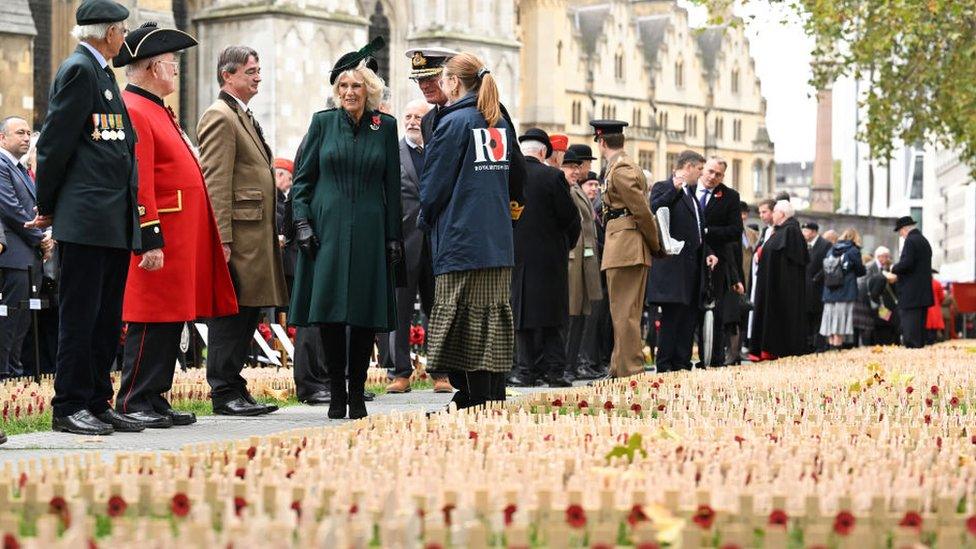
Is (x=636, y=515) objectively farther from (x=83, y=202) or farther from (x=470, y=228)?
(x=470, y=228)

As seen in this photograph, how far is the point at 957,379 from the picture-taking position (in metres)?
12.9

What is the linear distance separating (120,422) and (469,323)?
1950 millimetres

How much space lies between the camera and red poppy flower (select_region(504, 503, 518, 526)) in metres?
5.22

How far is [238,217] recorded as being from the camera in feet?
36.2

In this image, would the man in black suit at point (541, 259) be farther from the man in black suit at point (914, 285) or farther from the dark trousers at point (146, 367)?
the man in black suit at point (914, 285)

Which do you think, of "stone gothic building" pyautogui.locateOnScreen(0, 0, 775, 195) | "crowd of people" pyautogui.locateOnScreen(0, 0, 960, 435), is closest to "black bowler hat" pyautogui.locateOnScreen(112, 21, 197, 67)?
"crowd of people" pyautogui.locateOnScreen(0, 0, 960, 435)

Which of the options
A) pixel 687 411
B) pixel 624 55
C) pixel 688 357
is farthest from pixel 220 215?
pixel 624 55

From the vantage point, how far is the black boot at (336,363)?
34.6ft

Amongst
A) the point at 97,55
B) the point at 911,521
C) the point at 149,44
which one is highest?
the point at 149,44

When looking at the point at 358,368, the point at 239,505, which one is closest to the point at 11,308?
the point at 358,368

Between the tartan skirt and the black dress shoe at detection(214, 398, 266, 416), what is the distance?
140cm

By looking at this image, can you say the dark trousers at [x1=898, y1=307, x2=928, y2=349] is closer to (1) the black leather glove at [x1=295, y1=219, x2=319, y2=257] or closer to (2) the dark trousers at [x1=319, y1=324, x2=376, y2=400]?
(2) the dark trousers at [x1=319, y1=324, x2=376, y2=400]

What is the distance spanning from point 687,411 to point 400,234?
2195mm

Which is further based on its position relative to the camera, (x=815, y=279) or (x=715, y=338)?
(x=815, y=279)
